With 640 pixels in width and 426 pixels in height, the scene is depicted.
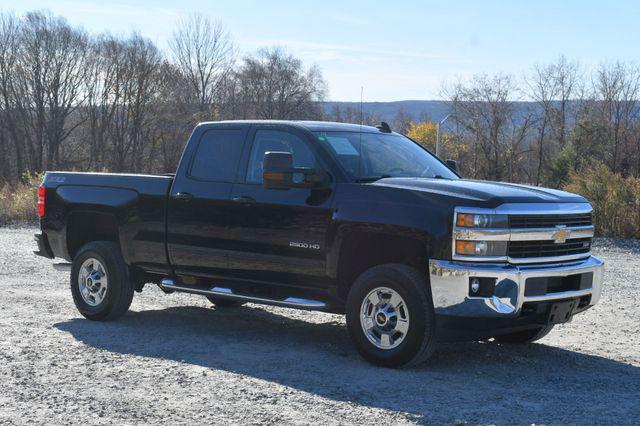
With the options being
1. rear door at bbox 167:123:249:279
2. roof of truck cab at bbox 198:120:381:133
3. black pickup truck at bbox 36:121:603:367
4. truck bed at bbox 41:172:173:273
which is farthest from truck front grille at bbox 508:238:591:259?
truck bed at bbox 41:172:173:273

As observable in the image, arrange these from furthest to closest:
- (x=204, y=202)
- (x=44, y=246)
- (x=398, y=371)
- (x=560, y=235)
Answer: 1. (x=44, y=246)
2. (x=204, y=202)
3. (x=560, y=235)
4. (x=398, y=371)

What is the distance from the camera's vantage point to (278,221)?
715 cm

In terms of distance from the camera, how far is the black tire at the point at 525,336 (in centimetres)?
753

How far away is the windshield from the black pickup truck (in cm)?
2

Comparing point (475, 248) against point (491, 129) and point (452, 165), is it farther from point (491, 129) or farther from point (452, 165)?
point (491, 129)

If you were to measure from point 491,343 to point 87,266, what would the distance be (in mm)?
4160

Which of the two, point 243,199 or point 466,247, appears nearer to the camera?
point 466,247

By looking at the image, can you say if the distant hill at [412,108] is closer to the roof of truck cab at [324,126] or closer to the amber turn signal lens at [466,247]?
the roof of truck cab at [324,126]

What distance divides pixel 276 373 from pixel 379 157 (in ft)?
7.20

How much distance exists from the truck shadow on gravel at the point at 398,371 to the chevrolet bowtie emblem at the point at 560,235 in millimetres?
1033

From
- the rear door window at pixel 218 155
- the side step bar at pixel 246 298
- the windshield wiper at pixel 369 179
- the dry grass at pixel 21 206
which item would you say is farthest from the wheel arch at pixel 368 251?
the dry grass at pixel 21 206

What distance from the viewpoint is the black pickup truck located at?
243 inches

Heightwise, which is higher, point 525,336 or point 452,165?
point 452,165

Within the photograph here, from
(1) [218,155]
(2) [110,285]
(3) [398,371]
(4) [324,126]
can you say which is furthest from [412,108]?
(3) [398,371]
